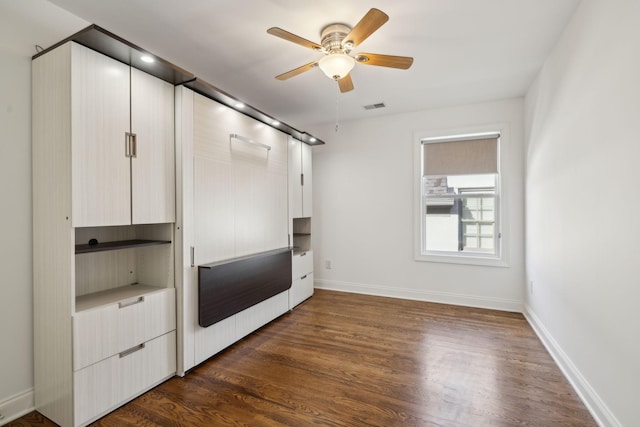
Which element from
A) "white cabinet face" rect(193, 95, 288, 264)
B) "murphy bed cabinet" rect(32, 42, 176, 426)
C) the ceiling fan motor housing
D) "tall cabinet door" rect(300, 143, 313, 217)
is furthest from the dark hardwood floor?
the ceiling fan motor housing

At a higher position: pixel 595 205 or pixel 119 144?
pixel 119 144

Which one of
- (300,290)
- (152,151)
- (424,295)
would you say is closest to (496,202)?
(424,295)

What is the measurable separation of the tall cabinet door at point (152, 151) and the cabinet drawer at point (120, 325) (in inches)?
22.8

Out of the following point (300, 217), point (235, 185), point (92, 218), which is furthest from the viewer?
point (300, 217)

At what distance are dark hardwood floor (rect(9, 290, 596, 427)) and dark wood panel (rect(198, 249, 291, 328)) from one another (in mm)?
420

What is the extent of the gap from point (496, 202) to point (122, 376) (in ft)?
14.1

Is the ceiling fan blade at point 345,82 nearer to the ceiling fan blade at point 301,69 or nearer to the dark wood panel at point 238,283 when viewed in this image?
the ceiling fan blade at point 301,69

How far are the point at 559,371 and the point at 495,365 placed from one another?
0.46m

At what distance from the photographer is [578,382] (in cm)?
207

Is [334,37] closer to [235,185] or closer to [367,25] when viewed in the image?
[367,25]

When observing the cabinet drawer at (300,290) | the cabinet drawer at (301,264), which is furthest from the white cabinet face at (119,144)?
the cabinet drawer at (300,290)

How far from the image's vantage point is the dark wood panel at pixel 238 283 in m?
2.41

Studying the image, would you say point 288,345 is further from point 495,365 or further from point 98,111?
point 98,111

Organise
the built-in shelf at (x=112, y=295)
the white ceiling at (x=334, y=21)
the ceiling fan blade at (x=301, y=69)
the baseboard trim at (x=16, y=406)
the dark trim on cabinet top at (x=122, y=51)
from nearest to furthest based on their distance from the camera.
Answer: the dark trim on cabinet top at (x=122, y=51)
the baseboard trim at (x=16, y=406)
the built-in shelf at (x=112, y=295)
the white ceiling at (x=334, y=21)
the ceiling fan blade at (x=301, y=69)
